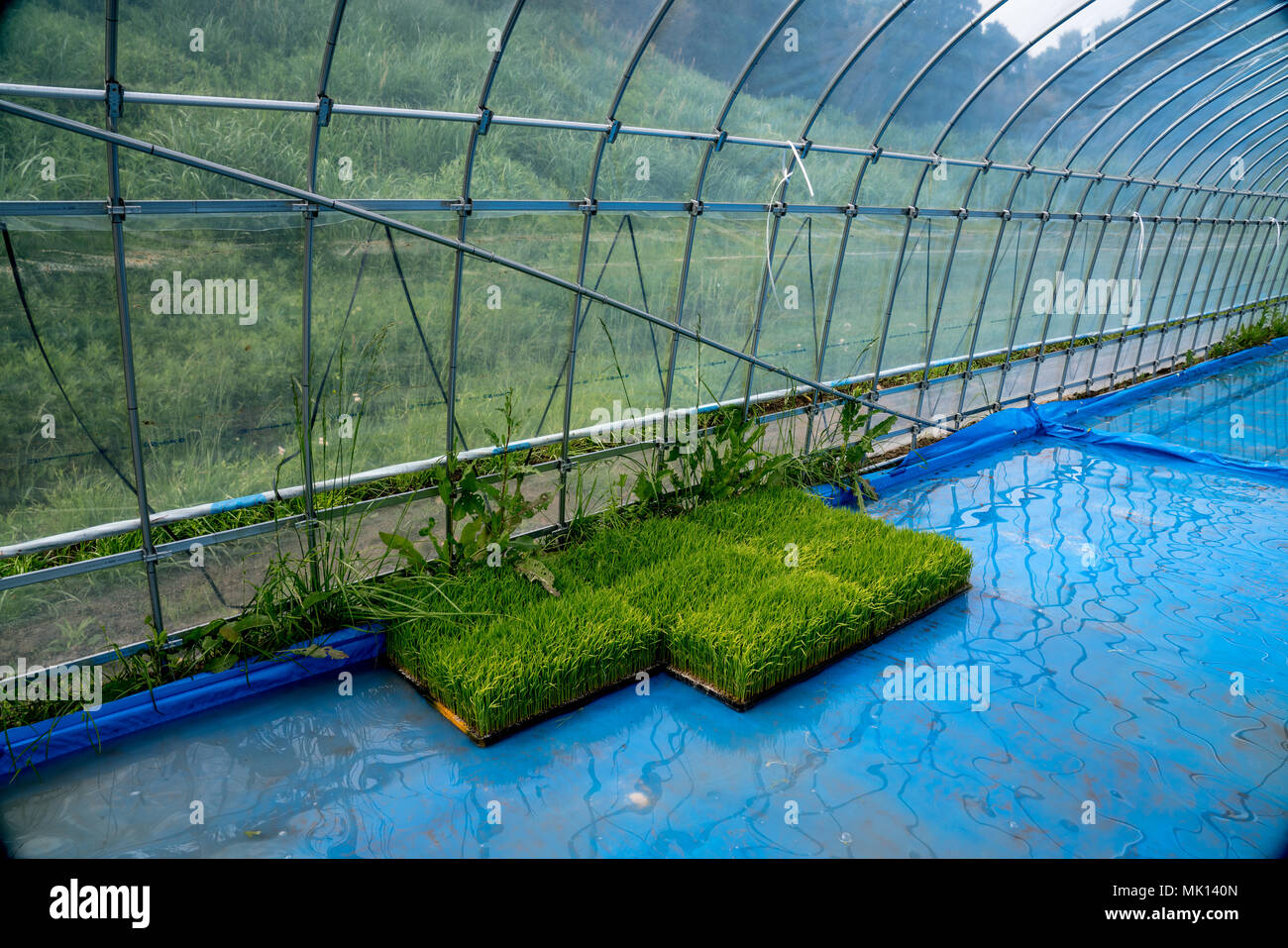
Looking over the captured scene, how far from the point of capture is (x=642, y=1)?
21.2 ft

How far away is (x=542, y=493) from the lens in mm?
7375

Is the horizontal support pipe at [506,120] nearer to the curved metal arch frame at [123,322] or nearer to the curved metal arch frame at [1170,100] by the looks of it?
the curved metal arch frame at [123,322]

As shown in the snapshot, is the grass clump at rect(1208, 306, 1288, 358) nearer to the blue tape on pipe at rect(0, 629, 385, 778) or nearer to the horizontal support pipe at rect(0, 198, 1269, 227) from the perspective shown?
the horizontal support pipe at rect(0, 198, 1269, 227)

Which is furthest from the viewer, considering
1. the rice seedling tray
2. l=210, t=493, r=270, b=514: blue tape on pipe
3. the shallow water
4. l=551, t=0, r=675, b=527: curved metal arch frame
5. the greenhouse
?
the shallow water

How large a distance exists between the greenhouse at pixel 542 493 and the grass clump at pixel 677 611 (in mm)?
36

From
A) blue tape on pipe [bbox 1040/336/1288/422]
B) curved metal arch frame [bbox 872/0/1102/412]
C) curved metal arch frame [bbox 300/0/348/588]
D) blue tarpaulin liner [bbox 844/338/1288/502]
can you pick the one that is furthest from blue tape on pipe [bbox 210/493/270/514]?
blue tape on pipe [bbox 1040/336/1288/422]

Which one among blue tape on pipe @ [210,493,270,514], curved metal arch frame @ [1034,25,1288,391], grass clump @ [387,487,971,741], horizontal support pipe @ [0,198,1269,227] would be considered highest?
curved metal arch frame @ [1034,25,1288,391]

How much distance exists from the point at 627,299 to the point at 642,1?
2188 mm

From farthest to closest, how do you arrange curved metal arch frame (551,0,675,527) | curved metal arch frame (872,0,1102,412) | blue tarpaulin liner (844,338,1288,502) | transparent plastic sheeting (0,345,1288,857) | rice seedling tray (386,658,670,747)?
blue tarpaulin liner (844,338,1288,502)
curved metal arch frame (872,0,1102,412)
curved metal arch frame (551,0,675,527)
rice seedling tray (386,658,670,747)
transparent plastic sheeting (0,345,1288,857)

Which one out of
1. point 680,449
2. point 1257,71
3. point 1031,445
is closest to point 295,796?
point 680,449

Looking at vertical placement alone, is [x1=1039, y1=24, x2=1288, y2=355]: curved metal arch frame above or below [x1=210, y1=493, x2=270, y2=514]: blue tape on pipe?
above

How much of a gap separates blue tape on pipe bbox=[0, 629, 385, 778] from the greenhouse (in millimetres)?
23

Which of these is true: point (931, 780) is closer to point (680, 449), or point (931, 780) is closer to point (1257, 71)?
point (680, 449)

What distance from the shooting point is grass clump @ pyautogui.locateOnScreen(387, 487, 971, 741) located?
17.7 feet
